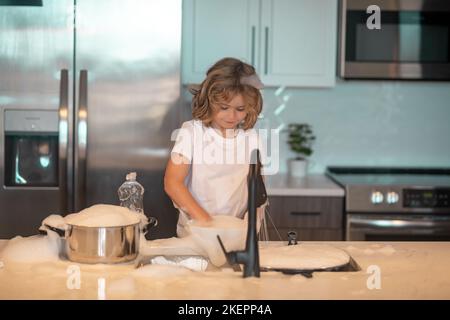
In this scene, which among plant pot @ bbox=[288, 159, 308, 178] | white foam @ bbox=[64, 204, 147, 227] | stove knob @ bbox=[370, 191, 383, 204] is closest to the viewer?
white foam @ bbox=[64, 204, 147, 227]

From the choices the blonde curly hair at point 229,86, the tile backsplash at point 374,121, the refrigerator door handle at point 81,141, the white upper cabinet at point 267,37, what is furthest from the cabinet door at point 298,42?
the blonde curly hair at point 229,86

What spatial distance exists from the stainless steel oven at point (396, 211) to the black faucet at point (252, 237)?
1758mm

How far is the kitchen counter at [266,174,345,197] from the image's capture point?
3453 millimetres

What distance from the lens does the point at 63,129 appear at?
3158 millimetres

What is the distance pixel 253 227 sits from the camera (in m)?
1.72

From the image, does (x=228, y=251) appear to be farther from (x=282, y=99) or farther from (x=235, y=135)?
(x=282, y=99)

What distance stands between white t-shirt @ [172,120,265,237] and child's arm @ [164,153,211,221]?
0.19ft

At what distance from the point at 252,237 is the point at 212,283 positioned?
14 centimetres

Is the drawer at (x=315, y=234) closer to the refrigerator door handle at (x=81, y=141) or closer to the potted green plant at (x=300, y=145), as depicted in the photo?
the potted green plant at (x=300, y=145)

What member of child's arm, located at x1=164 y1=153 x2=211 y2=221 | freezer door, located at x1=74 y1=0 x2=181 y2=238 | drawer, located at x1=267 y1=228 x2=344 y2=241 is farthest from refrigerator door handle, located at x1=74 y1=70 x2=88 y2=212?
drawer, located at x1=267 y1=228 x2=344 y2=241

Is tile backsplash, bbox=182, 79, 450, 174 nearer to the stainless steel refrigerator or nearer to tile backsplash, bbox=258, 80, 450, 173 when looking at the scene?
tile backsplash, bbox=258, 80, 450, 173

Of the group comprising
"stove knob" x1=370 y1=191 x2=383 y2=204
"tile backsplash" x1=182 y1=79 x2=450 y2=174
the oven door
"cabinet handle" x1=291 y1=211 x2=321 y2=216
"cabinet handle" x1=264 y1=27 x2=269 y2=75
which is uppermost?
"cabinet handle" x1=264 y1=27 x2=269 y2=75

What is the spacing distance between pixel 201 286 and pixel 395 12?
230 cm

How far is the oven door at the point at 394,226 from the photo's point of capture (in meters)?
3.42
